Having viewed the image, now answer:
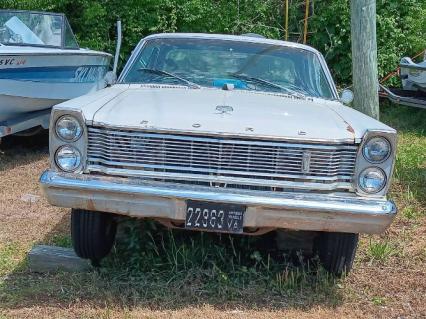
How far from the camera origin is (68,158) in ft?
13.1

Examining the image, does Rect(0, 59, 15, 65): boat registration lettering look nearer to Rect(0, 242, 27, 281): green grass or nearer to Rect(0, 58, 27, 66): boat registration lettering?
Rect(0, 58, 27, 66): boat registration lettering

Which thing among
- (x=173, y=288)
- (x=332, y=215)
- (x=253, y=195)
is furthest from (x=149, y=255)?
(x=332, y=215)

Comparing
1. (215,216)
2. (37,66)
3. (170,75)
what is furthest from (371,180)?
(37,66)

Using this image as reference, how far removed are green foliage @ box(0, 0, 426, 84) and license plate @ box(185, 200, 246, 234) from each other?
8.58 metres

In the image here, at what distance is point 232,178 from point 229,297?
0.78m

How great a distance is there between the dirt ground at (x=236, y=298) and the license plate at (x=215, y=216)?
0.50 metres

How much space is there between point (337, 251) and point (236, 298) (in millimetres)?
758

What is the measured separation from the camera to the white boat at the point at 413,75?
9828 millimetres

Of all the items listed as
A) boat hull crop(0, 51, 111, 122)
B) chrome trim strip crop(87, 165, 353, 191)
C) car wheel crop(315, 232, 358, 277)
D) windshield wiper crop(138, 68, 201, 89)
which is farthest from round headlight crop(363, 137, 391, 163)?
boat hull crop(0, 51, 111, 122)

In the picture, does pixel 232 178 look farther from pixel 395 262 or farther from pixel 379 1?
pixel 379 1

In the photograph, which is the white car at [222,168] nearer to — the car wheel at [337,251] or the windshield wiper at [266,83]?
the car wheel at [337,251]

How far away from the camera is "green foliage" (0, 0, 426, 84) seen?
11.9 meters

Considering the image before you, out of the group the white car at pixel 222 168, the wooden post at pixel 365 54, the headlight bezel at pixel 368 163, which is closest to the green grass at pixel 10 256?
the white car at pixel 222 168

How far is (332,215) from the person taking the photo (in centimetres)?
381
